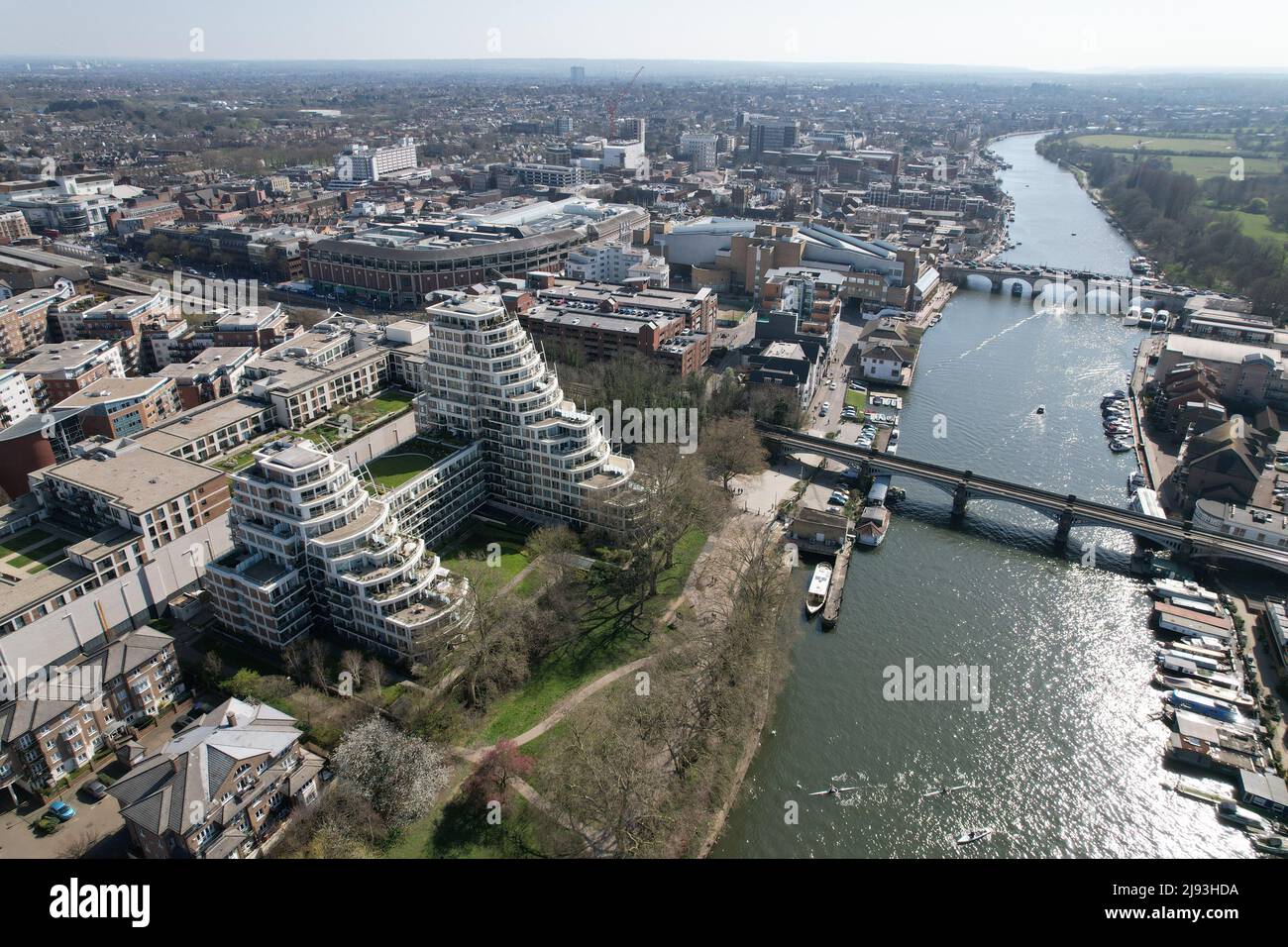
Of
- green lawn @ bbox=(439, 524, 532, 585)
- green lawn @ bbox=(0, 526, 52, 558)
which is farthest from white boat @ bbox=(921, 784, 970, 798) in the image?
green lawn @ bbox=(0, 526, 52, 558)

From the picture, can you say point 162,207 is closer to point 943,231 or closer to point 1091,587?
point 943,231

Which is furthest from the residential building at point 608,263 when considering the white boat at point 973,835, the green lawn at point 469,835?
the white boat at point 973,835

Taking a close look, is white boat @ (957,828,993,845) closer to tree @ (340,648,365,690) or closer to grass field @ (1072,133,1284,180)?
tree @ (340,648,365,690)

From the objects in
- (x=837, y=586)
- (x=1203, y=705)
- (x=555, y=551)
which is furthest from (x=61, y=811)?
(x=1203, y=705)

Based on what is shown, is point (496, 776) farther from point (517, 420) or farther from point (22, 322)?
point (22, 322)

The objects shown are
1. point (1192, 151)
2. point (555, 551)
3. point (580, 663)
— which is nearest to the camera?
point (580, 663)

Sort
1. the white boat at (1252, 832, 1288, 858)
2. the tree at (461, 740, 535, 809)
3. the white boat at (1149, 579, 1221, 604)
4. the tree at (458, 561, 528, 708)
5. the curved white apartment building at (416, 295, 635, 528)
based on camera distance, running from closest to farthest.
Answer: the white boat at (1252, 832, 1288, 858) → the tree at (461, 740, 535, 809) → the tree at (458, 561, 528, 708) → the white boat at (1149, 579, 1221, 604) → the curved white apartment building at (416, 295, 635, 528)

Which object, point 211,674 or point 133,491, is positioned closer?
point 211,674
